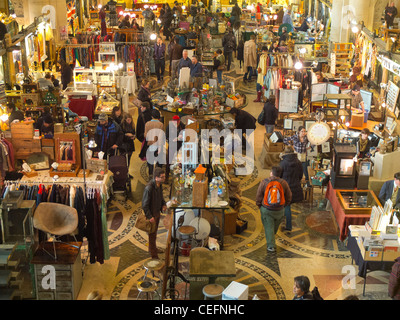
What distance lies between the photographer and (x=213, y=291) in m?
6.86

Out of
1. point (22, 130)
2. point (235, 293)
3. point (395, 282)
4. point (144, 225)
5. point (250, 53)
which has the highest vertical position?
point (250, 53)

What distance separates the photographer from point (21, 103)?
549 inches

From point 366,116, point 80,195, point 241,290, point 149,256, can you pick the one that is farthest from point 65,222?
point 366,116

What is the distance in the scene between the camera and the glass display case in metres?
9.45

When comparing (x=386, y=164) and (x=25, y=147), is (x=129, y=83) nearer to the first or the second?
(x=25, y=147)

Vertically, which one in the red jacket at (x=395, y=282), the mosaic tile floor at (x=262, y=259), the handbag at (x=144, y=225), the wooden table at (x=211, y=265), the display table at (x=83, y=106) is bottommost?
the mosaic tile floor at (x=262, y=259)

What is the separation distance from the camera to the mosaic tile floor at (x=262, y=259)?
8.50 metres

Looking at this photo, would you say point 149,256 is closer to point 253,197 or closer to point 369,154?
point 253,197

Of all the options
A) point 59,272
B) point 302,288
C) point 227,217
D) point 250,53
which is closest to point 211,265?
point 302,288

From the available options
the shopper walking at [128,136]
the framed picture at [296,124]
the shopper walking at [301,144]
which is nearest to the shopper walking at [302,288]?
the shopper walking at [301,144]

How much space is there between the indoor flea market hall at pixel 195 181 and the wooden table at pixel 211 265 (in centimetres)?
2

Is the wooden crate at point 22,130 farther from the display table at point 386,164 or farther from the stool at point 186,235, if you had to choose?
the display table at point 386,164

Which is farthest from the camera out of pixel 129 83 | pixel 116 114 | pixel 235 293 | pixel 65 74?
pixel 129 83

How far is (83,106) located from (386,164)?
7307mm
